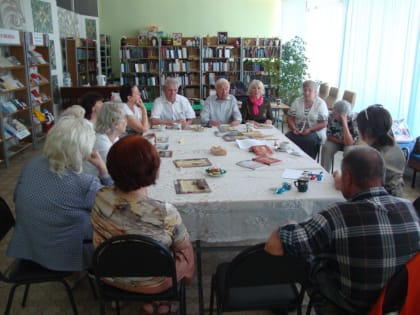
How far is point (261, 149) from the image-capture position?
3082mm

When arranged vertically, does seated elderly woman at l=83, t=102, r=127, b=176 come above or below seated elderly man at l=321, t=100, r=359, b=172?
above

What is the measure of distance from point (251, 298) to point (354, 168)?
2.45 ft

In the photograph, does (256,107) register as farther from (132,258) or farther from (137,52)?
(137,52)

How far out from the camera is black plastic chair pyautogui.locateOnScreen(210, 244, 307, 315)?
1508 mm

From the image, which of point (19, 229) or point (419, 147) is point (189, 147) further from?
→ point (419, 147)

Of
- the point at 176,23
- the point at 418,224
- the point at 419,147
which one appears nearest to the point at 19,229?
the point at 418,224

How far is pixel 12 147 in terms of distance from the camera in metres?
5.88

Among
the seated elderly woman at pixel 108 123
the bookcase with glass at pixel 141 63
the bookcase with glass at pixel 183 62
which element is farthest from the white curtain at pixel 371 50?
the seated elderly woman at pixel 108 123

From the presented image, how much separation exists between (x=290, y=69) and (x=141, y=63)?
3.68m

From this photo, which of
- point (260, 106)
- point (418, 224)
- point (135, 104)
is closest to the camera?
point (418, 224)

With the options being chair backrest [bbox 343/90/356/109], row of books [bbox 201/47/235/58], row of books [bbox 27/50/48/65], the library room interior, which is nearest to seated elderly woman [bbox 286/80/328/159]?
the library room interior

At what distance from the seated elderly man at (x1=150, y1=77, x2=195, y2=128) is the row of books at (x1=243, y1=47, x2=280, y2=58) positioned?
5056mm

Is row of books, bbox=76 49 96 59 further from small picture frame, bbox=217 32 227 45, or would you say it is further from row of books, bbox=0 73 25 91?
small picture frame, bbox=217 32 227 45

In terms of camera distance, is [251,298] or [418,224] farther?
[251,298]
